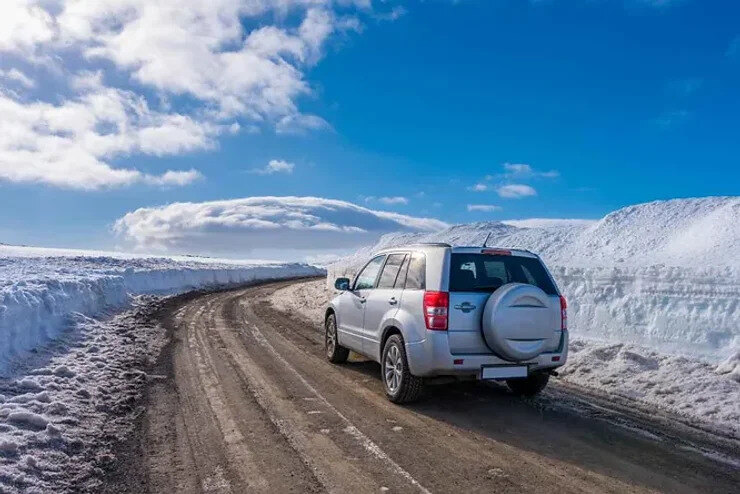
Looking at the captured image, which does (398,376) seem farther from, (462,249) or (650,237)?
(650,237)

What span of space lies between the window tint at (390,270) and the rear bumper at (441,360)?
1319 millimetres

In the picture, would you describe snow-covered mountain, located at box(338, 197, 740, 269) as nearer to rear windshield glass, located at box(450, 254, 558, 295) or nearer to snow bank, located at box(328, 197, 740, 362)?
snow bank, located at box(328, 197, 740, 362)

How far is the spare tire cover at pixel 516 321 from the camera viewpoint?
5.88 m

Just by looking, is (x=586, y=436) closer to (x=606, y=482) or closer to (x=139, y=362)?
(x=606, y=482)

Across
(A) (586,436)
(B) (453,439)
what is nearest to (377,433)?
(B) (453,439)

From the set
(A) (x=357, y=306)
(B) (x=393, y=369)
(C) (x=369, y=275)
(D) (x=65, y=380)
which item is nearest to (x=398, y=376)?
(B) (x=393, y=369)

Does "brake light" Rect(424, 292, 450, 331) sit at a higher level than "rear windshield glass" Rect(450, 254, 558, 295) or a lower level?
lower

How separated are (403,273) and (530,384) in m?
2.28

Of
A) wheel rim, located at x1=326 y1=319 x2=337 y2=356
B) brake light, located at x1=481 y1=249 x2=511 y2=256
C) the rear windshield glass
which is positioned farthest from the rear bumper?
wheel rim, located at x1=326 y1=319 x2=337 y2=356

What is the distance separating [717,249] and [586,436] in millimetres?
7742

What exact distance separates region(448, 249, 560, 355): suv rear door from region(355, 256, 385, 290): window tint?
193 cm

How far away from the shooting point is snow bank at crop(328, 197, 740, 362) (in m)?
8.60

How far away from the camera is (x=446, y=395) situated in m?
6.96

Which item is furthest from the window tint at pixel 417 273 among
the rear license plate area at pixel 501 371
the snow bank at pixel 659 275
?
the snow bank at pixel 659 275
